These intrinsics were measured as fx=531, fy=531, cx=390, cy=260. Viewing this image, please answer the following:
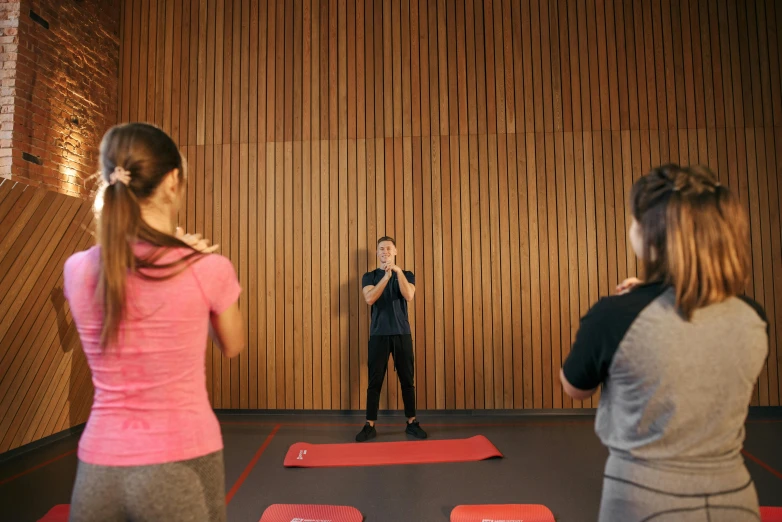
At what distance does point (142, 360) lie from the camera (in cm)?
114

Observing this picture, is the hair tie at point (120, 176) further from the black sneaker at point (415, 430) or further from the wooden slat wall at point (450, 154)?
the wooden slat wall at point (450, 154)

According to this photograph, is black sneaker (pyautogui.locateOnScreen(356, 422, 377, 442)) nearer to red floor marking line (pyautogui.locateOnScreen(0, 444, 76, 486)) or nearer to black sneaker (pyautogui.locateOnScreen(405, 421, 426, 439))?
black sneaker (pyautogui.locateOnScreen(405, 421, 426, 439))

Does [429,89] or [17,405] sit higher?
[429,89]

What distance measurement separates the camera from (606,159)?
575 centimetres

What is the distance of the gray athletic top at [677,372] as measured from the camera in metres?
1.12

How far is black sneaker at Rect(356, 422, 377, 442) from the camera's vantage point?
467cm

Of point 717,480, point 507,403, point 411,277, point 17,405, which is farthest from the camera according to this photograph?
point 507,403

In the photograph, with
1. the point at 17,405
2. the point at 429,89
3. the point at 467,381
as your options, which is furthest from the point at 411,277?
the point at 17,405

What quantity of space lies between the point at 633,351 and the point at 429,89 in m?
5.23

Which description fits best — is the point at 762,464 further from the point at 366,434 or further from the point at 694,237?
the point at 694,237

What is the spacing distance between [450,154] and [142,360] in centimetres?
506

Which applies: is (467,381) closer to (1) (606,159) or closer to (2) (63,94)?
(1) (606,159)

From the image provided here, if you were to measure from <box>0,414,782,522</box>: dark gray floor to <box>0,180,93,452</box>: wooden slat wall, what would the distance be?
314 mm

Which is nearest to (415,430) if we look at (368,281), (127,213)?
(368,281)
